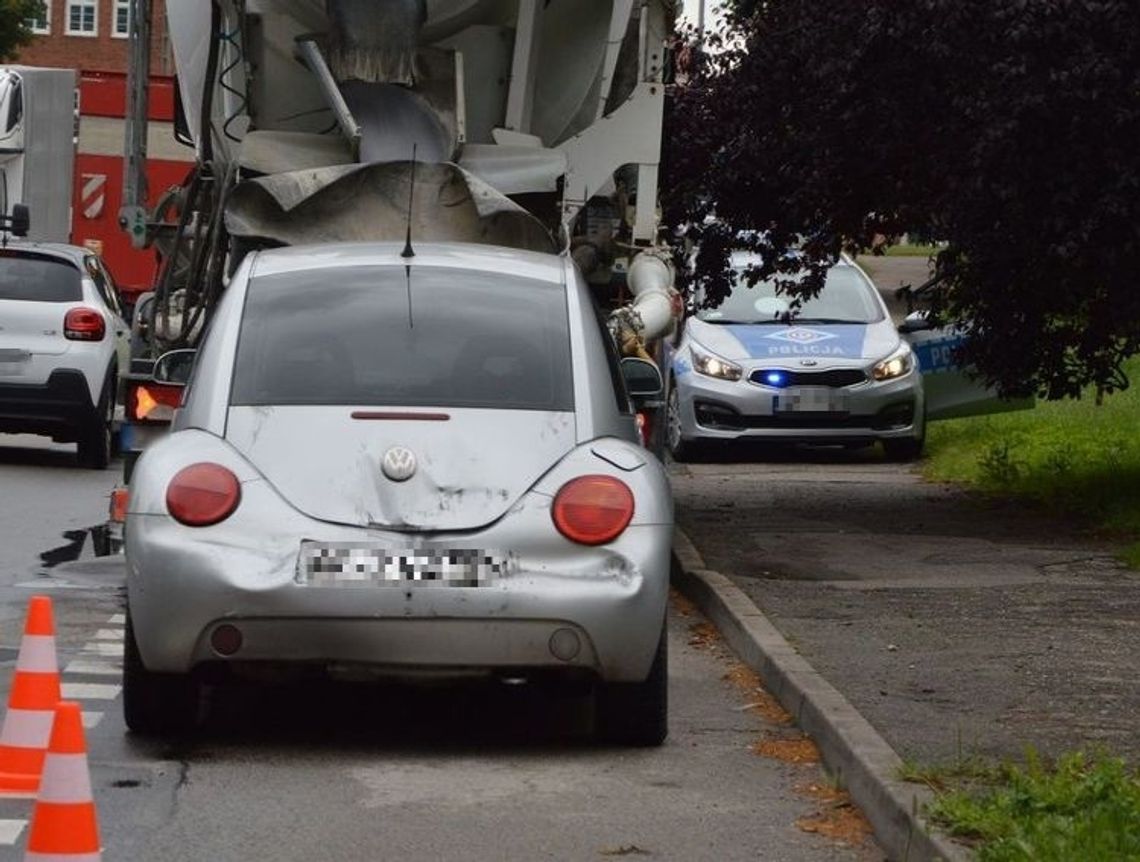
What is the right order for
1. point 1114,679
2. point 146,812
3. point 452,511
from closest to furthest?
point 146,812, point 452,511, point 1114,679

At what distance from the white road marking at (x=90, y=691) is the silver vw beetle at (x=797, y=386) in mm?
12435

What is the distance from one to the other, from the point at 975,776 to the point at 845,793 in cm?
56

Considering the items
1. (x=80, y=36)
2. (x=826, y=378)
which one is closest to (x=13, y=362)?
(x=826, y=378)

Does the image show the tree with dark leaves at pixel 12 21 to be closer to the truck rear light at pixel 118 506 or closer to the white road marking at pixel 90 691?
the truck rear light at pixel 118 506

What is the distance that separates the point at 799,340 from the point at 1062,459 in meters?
3.73

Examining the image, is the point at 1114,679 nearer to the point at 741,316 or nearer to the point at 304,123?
the point at 304,123

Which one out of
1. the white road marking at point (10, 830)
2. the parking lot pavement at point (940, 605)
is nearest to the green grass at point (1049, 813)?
the parking lot pavement at point (940, 605)

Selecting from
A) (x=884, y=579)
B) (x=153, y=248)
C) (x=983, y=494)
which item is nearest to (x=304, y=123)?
(x=153, y=248)

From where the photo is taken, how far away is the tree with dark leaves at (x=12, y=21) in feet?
217

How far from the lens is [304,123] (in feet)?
42.8

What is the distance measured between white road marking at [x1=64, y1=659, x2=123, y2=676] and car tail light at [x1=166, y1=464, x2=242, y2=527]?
217cm

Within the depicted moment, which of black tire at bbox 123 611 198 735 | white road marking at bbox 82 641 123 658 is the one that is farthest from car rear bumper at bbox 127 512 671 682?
white road marking at bbox 82 641 123 658

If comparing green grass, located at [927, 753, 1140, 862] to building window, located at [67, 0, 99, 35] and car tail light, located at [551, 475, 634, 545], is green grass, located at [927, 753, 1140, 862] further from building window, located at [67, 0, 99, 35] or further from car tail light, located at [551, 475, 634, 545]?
building window, located at [67, 0, 99, 35]

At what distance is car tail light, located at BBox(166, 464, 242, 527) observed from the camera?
331 inches
